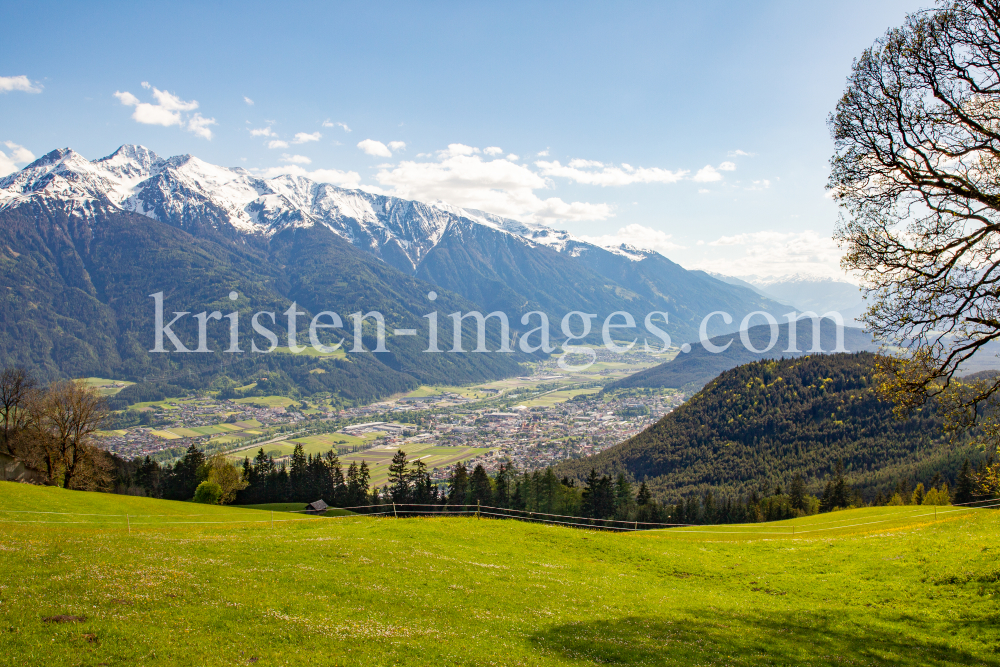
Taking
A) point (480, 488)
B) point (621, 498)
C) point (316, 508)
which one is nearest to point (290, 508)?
point (316, 508)

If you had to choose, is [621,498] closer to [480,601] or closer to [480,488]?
[480,488]

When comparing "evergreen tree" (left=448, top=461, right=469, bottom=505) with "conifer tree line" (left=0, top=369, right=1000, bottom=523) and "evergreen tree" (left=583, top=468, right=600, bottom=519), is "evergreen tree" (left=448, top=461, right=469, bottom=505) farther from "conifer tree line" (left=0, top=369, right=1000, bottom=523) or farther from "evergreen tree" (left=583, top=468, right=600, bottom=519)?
"evergreen tree" (left=583, top=468, right=600, bottom=519)

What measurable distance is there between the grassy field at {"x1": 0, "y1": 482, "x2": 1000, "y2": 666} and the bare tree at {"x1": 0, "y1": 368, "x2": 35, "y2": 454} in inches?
1684

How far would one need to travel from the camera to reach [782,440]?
447 feet

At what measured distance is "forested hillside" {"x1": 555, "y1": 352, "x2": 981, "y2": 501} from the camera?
11669 cm

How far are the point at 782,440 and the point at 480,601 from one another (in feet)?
475

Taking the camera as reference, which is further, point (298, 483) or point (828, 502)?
point (298, 483)

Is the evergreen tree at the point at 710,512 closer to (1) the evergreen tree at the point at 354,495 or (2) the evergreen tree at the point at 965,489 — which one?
(2) the evergreen tree at the point at 965,489

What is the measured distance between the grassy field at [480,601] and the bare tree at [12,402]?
42767 mm

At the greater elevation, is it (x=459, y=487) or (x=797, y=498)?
(x=459, y=487)

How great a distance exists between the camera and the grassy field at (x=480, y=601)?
10.9m

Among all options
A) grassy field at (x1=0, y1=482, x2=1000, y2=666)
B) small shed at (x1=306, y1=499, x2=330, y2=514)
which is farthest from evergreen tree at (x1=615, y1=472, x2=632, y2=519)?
grassy field at (x1=0, y1=482, x2=1000, y2=666)

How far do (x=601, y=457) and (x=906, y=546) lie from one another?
129 metres

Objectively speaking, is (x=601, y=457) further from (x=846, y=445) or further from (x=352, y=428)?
(x=352, y=428)
